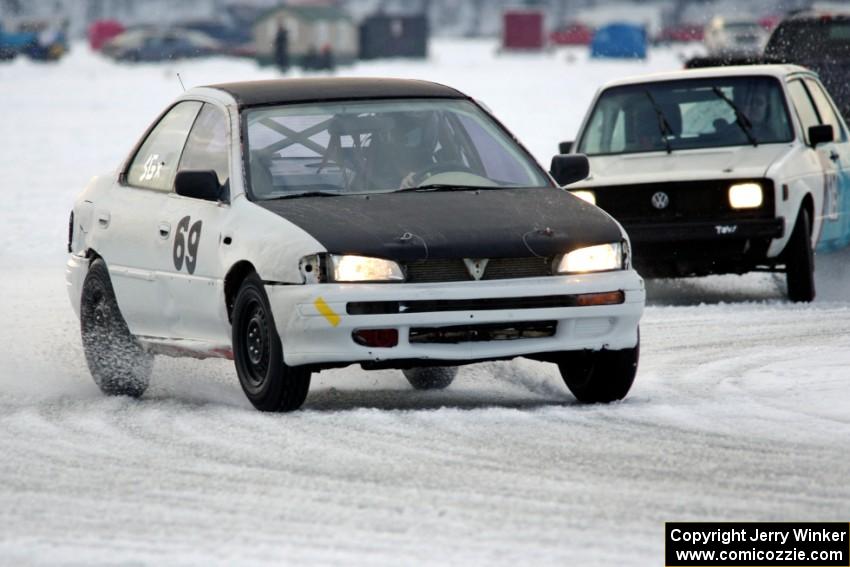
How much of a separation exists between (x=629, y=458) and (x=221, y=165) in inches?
111

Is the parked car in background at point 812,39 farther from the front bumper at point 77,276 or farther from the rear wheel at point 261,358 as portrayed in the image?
the rear wheel at point 261,358

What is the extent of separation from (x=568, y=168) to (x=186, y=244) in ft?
6.07

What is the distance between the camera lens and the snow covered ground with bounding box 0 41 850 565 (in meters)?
5.99

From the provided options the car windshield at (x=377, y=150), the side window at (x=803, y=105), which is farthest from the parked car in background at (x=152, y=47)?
the car windshield at (x=377, y=150)

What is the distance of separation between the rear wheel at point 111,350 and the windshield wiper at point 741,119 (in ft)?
17.7

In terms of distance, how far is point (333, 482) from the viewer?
22.7 ft

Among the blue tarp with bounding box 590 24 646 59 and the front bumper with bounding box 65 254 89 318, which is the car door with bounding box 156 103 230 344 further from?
the blue tarp with bounding box 590 24 646 59

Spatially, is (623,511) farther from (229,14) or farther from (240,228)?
(229,14)

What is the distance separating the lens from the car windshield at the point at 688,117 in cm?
1398

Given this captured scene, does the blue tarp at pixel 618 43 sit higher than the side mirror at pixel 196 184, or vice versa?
the side mirror at pixel 196 184

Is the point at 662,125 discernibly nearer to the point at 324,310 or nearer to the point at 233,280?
the point at 233,280

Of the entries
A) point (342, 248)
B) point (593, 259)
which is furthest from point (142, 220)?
point (593, 259)

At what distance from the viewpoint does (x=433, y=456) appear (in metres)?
7.41

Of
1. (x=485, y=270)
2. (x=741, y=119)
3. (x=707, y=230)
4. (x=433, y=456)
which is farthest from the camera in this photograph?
(x=741, y=119)
